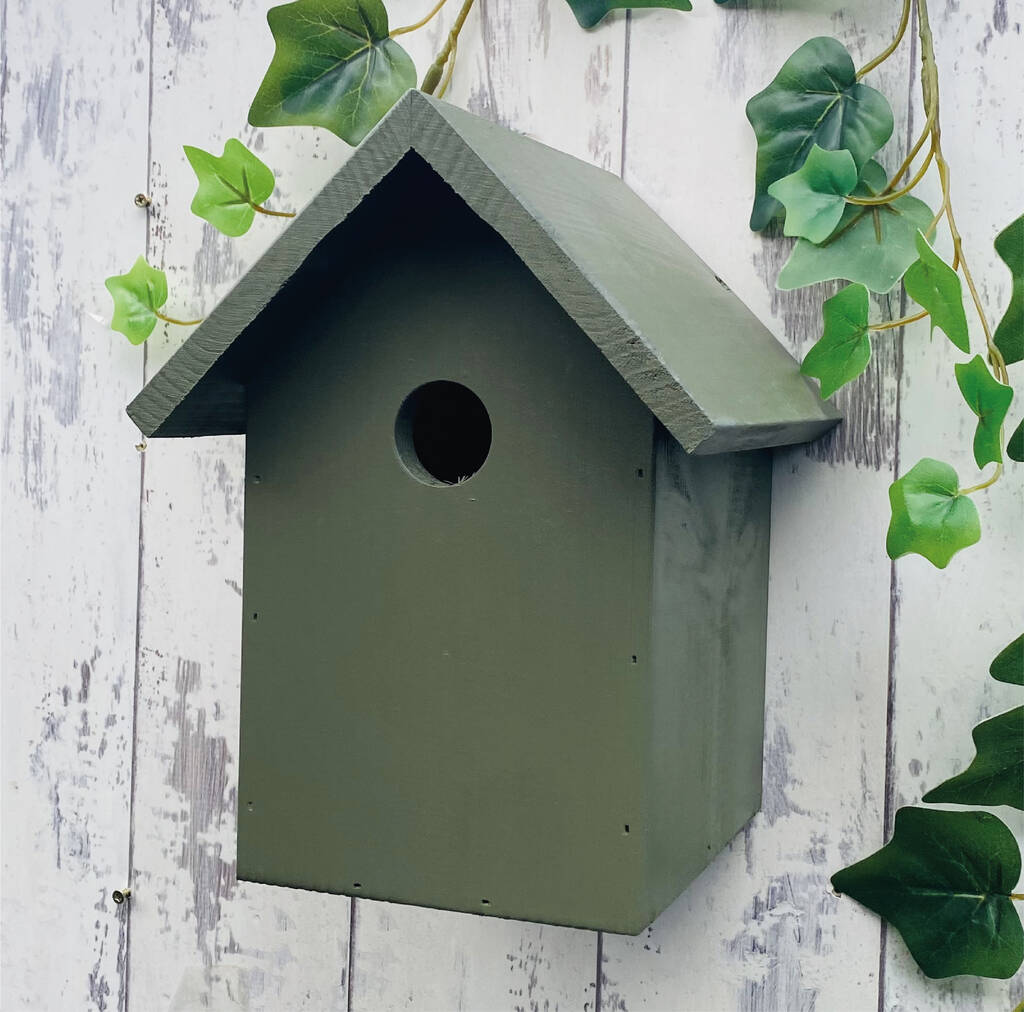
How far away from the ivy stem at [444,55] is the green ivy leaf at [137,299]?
237mm

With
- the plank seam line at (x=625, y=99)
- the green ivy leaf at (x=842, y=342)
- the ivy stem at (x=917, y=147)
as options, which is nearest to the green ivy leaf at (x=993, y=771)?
the green ivy leaf at (x=842, y=342)

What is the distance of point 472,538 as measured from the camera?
653mm

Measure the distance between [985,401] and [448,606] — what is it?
31 cm

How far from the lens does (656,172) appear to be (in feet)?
2.75

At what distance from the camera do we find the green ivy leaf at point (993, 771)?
0.74 meters

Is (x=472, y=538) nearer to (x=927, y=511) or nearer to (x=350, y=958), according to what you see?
(x=927, y=511)

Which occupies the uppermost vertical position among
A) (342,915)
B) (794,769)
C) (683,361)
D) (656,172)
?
(656,172)

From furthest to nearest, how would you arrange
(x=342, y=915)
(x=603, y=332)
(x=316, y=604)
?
1. (x=342, y=915)
2. (x=316, y=604)
3. (x=603, y=332)

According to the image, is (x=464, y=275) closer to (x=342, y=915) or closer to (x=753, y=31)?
(x=753, y=31)

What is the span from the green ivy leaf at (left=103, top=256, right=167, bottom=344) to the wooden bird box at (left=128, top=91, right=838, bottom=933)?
0.24 m

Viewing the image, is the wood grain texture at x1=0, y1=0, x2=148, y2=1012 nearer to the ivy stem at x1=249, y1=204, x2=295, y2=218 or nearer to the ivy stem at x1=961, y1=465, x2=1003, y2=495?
the ivy stem at x1=249, y1=204, x2=295, y2=218

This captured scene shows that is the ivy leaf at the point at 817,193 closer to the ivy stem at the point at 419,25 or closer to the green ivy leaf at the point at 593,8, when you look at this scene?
the green ivy leaf at the point at 593,8

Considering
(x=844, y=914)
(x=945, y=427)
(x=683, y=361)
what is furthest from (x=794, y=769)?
(x=683, y=361)

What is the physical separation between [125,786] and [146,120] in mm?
509
